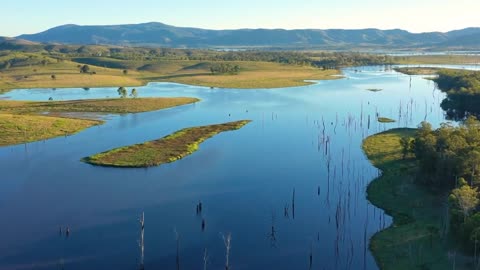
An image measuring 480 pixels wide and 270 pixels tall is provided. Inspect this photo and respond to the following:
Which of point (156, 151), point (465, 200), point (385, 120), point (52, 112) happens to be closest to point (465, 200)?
point (465, 200)

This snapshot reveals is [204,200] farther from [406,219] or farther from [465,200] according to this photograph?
[465,200]

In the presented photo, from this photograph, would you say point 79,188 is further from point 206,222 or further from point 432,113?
point 432,113

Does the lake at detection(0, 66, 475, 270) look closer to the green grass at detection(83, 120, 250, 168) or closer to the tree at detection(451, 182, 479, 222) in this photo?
the green grass at detection(83, 120, 250, 168)

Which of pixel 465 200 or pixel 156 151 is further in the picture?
pixel 156 151

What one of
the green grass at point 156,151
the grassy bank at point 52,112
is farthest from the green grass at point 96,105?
the green grass at point 156,151

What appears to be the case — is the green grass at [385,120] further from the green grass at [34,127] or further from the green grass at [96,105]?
the green grass at [34,127]

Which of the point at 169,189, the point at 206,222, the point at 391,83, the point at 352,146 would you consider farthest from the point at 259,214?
the point at 391,83
